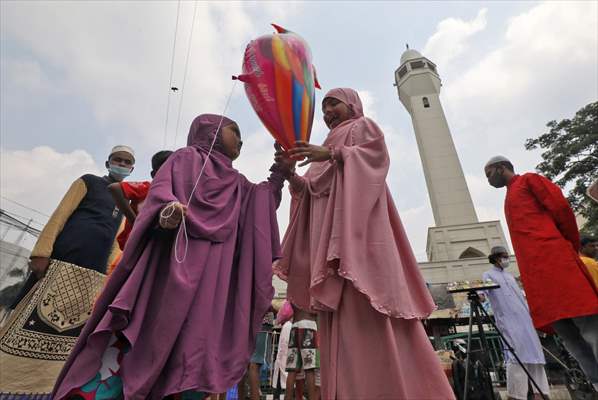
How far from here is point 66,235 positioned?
2.29 m

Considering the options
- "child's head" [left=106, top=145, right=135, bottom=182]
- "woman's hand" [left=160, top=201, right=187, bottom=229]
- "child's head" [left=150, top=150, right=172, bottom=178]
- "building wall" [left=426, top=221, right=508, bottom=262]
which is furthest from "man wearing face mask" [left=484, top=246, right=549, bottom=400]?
"building wall" [left=426, top=221, right=508, bottom=262]

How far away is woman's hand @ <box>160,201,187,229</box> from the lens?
138 cm

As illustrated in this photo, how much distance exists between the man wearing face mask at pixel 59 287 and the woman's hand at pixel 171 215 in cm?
127

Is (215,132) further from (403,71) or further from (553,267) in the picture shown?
(403,71)

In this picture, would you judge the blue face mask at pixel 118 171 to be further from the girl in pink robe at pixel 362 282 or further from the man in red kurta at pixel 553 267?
the man in red kurta at pixel 553 267

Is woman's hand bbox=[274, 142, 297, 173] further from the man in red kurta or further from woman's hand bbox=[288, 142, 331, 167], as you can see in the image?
the man in red kurta

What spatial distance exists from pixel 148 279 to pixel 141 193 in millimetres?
969

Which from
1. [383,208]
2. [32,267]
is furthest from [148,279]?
[32,267]

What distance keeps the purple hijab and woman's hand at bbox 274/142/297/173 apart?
197 mm

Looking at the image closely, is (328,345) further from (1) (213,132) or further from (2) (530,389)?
(2) (530,389)

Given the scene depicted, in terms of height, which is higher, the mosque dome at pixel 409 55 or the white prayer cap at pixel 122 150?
the mosque dome at pixel 409 55

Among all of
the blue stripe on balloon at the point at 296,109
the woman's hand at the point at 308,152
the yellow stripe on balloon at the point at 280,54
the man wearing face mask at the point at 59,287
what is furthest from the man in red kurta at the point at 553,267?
the man wearing face mask at the point at 59,287

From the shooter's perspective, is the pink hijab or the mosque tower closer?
the pink hijab

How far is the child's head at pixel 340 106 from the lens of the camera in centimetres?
213
